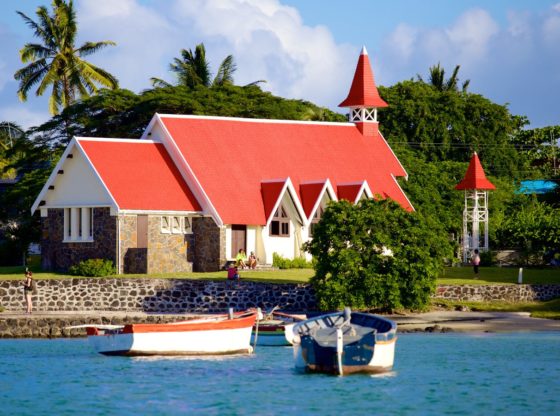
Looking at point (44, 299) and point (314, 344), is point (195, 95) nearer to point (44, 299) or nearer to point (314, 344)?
point (44, 299)

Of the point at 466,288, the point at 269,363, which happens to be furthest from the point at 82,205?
the point at 269,363

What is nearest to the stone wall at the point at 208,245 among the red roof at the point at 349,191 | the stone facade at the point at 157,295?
the stone facade at the point at 157,295

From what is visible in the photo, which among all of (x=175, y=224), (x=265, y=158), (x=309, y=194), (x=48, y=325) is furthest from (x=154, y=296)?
(x=265, y=158)

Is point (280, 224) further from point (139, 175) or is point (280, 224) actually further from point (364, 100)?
point (364, 100)

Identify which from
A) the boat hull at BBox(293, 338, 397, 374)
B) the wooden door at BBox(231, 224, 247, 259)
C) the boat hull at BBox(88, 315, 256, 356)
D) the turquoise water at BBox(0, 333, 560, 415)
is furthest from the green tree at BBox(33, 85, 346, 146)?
the boat hull at BBox(293, 338, 397, 374)

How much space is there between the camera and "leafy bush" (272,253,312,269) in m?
65.8

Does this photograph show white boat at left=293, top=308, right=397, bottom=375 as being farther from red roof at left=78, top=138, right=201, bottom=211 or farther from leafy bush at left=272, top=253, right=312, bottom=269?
leafy bush at left=272, top=253, right=312, bottom=269

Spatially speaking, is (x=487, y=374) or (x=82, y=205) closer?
(x=487, y=374)

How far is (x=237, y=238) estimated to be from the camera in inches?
2574

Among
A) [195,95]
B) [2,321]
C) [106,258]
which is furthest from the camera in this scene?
[195,95]

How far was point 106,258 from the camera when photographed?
62188 mm

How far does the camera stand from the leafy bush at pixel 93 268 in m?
60.0

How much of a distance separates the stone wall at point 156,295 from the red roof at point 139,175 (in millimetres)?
5389

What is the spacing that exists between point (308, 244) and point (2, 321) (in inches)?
544
